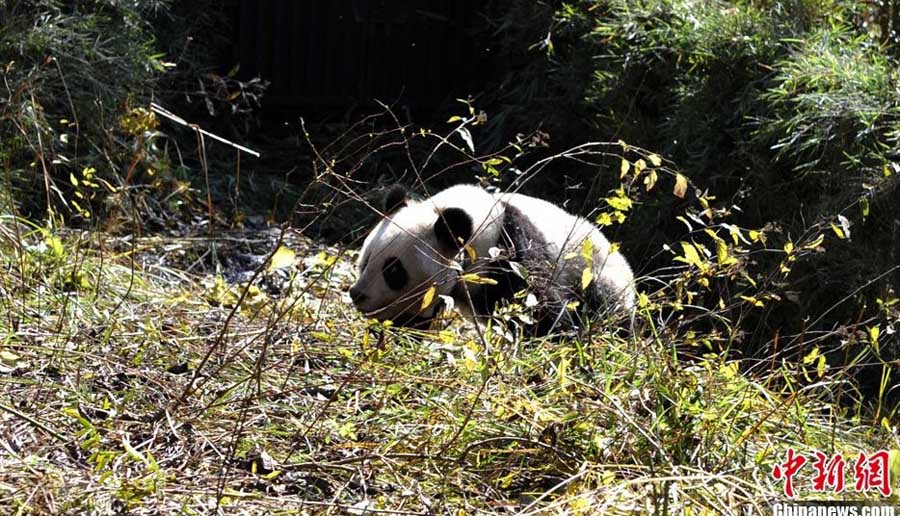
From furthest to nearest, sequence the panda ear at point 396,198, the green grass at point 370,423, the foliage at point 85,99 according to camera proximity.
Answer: the foliage at point 85,99 → the panda ear at point 396,198 → the green grass at point 370,423

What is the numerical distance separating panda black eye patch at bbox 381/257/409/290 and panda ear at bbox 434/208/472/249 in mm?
236

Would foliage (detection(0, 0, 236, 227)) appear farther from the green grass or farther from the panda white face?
the green grass

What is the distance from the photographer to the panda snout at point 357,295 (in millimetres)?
5016

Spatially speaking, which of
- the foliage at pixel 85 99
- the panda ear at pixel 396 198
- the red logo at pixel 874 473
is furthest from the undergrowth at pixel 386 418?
the foliage at pixel 85 99

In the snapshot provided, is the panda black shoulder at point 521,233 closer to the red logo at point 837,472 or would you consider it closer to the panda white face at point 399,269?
the panda white face at point 399,269

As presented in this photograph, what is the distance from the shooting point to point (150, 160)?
716 centimetres

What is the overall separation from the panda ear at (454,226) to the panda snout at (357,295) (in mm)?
408

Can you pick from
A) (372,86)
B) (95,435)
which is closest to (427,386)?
(95,435)

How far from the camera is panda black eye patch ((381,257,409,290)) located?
5094 millimetres

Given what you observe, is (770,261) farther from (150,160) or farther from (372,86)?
(372,86)

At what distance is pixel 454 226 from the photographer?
16.0 ft

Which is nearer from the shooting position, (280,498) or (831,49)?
(280,498)

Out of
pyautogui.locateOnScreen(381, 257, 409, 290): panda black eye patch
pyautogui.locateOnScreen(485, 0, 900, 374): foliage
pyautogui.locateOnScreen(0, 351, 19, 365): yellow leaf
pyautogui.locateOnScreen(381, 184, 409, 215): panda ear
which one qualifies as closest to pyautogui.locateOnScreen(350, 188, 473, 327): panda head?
pyautogui.locateOnScreen(381, 257, 409, 290): panda black eye patch

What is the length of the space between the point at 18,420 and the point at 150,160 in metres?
4.00
